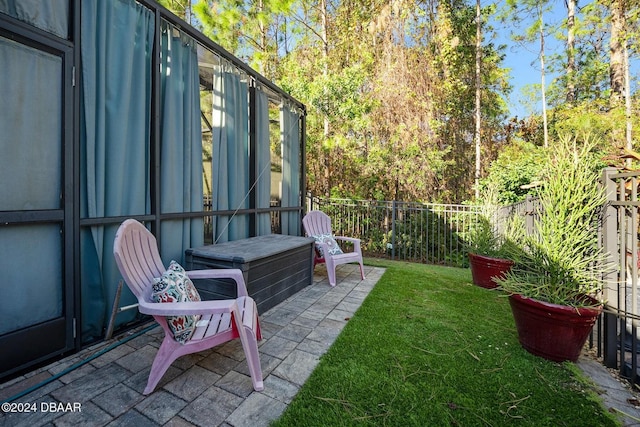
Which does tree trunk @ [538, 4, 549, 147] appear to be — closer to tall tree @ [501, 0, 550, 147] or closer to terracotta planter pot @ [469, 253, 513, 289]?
tall tree @ [501, 0, 550, 147]

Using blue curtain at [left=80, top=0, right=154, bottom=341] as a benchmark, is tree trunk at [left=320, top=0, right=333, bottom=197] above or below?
above

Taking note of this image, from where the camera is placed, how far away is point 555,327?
6.66 ft

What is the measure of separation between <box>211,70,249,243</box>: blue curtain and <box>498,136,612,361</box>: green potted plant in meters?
2.86

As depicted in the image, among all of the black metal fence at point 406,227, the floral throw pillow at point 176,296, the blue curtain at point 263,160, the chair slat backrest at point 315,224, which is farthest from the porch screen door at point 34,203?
the black metal fence at point 406,227

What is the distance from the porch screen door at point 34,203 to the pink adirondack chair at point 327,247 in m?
2.65

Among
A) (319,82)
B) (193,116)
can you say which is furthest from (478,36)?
(193,116)

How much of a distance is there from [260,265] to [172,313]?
1212 mm

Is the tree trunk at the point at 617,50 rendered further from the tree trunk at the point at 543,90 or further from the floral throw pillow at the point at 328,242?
the floral throw pillow at the point at 328,242

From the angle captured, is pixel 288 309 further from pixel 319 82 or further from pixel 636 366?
pixel 319 82

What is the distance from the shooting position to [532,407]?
5.26ft

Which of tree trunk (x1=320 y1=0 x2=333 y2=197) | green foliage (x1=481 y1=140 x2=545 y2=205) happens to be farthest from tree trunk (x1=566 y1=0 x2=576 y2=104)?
tree trunk (x1=320 y1=0 x2=333 y2=197)

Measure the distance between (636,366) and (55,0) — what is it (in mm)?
4421

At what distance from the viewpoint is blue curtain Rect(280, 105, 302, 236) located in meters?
4.73

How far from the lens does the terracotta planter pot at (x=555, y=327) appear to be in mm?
1946
